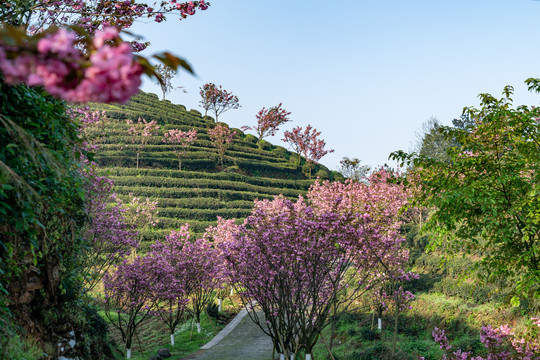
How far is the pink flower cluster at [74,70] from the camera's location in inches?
49.3

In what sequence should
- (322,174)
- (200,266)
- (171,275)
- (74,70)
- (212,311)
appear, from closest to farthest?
(74,70) → (171,275) → (200,266) → (212,311) → (322,174)

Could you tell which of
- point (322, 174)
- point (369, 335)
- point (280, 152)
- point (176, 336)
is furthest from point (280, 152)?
point (369, 335)

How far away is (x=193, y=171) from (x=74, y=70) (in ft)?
132

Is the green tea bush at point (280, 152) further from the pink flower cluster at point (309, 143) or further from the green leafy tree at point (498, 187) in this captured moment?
the green leafy tree at point (498, 187)

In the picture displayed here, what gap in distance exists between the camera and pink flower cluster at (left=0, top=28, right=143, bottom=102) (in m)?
1.25

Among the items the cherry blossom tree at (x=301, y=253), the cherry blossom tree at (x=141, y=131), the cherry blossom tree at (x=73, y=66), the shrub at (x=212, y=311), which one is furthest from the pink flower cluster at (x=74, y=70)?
the cherry blossom tree at (x=141, y=131)

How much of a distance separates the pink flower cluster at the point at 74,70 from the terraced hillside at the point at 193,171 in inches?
1117

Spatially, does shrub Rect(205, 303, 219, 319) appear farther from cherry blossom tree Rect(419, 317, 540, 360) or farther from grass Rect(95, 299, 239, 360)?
cherry blossom tree Rect(419, 317, 540, 360)

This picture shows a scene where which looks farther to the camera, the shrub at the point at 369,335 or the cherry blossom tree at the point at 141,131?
the cherry blossom tree at the point at 141,131

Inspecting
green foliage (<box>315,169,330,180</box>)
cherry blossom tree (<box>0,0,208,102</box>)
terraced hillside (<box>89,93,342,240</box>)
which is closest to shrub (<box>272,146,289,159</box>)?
terraced hillside (<box>89,93,342,240</box>)

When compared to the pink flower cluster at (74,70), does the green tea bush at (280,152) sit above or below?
above

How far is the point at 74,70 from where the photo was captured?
132cm

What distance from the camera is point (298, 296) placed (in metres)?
9.69

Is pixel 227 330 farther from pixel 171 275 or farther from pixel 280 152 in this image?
pixel 280 152
